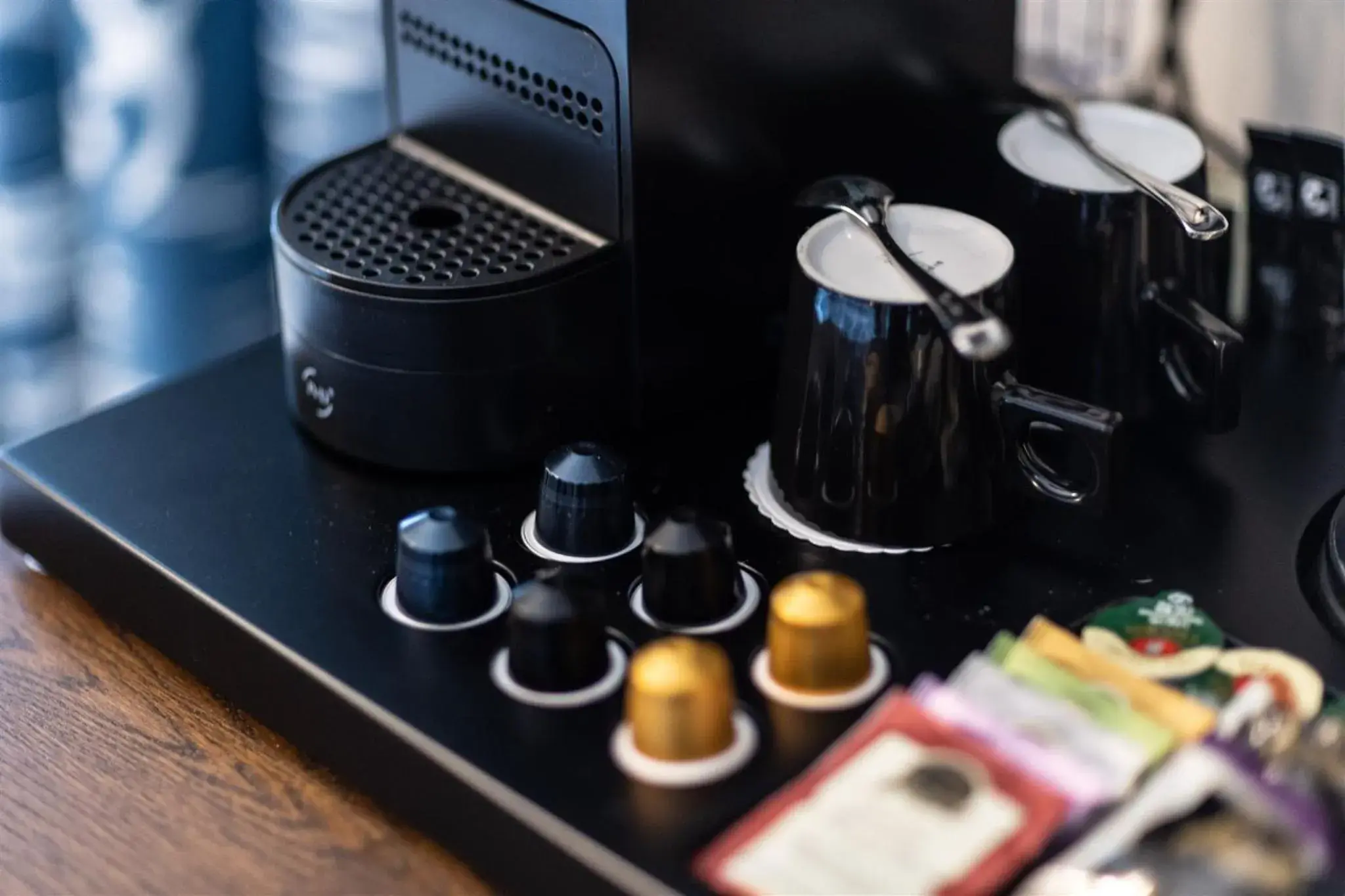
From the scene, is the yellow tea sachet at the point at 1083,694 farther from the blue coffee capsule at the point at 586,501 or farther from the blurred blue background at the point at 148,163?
the blurred blue background at the point at 148,163

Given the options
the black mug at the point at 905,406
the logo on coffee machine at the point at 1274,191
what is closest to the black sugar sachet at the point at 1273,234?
the logo on coffee machine at the point at 1274,191

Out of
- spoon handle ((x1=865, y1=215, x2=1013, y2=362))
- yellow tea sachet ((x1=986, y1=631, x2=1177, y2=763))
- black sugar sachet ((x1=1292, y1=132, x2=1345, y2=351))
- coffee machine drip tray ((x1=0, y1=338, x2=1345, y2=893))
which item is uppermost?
spoon handle ((x1=865, y1=215, x2=1013, y2=362))

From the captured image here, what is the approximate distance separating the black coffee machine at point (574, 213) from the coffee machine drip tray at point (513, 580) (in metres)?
0.04

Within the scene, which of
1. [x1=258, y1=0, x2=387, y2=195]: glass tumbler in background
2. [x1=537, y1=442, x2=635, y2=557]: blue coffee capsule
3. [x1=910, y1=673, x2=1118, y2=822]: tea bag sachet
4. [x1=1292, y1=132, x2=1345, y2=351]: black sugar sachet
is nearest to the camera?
[x1=910, y1=673, x2=1118, y2=822]: tea bag sachet

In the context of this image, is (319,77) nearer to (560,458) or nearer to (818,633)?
(560,458)

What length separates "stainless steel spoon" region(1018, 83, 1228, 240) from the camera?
2.21ft

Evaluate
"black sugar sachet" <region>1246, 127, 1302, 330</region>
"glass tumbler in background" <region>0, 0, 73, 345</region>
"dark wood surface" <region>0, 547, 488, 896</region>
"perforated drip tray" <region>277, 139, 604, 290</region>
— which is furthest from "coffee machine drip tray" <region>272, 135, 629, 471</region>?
"black sugar sachet" <region>1246, 127, 1302, 330</region>

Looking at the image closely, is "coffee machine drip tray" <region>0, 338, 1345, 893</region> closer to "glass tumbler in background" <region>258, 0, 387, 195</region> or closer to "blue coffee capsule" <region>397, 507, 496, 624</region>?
"blue coffee capsule" <region>397, 507, 496, 624</region>

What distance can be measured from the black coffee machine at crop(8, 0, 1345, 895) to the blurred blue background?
0.17 m

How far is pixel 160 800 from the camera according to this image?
63 centimetres

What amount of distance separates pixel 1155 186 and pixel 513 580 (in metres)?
0.32

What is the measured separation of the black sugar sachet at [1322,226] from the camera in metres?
0.81

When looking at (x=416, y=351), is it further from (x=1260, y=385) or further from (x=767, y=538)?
(x=1260, y=385)

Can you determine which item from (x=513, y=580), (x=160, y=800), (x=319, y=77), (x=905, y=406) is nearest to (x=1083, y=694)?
(x=905, y=406)
